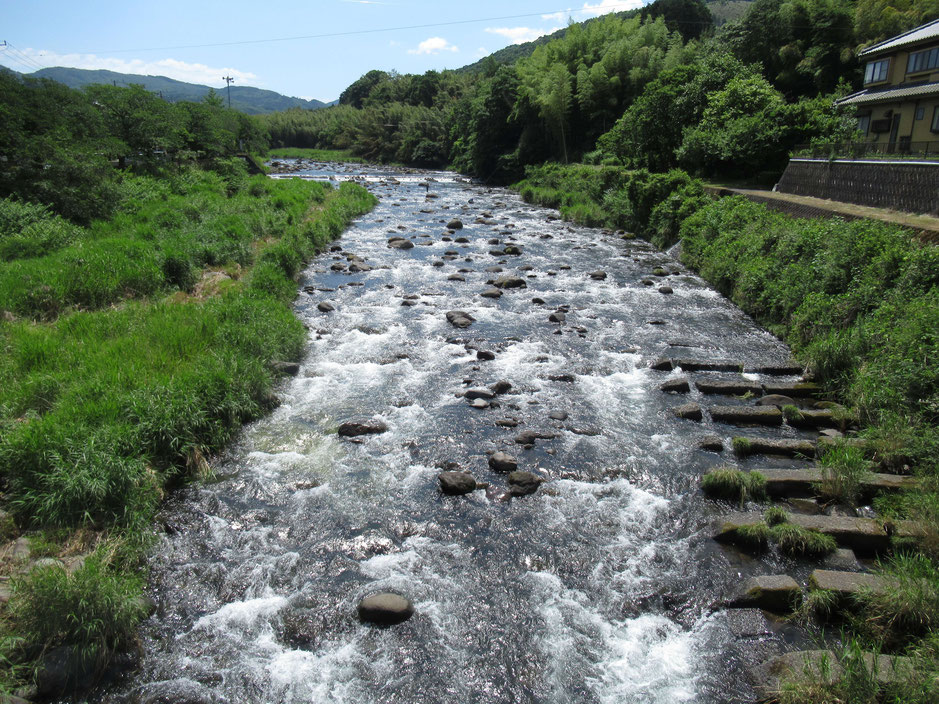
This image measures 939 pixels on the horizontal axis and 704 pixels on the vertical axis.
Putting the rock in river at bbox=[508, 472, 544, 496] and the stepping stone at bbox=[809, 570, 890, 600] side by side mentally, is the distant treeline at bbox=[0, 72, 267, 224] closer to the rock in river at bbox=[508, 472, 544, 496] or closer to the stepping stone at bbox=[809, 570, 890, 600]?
the rock in river at bbox=[508, 472, 544, 496]

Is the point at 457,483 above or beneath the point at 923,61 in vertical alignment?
beneath

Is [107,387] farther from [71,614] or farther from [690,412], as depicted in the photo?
[690,412]

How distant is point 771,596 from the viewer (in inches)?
230

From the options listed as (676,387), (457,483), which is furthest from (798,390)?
(457,483)

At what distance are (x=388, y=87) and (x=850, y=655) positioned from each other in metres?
119

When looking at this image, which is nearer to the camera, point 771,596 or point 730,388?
point 771,596

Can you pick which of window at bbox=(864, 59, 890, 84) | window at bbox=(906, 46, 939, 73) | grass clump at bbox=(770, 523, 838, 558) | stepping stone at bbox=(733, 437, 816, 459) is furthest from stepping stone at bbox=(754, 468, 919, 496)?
window at bbox=(864, 59, 890, 84)

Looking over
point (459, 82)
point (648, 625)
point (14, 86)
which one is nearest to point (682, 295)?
point (648, 625)

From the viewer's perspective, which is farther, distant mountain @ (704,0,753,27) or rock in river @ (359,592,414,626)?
distant mountain @ (704,0,753,27)

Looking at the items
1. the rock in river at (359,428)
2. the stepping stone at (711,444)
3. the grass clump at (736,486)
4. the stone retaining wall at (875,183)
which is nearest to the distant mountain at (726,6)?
the stone retaining wall at (875,183)

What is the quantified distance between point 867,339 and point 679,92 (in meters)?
27.1

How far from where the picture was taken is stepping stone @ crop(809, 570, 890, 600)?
5613mm

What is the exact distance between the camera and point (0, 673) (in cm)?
458

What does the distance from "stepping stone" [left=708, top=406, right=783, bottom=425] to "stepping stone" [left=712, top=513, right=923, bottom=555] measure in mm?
3022
